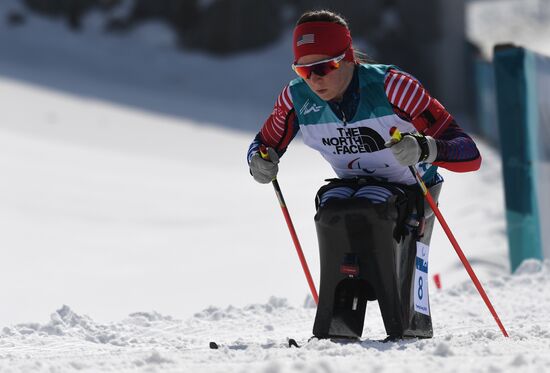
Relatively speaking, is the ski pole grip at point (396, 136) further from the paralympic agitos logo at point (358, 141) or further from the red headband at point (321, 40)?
the red headband at point (321, 40)

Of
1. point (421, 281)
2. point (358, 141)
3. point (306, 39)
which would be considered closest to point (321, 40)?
point (306, 39)

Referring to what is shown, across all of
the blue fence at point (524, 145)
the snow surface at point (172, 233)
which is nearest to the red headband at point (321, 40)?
the snow surface at point (172, 233)

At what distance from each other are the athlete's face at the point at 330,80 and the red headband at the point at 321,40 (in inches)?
1.0

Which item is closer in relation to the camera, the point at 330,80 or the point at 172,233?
the point at 330,80

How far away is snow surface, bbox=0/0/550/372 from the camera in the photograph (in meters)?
4.40

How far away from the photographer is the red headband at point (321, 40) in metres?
4.81

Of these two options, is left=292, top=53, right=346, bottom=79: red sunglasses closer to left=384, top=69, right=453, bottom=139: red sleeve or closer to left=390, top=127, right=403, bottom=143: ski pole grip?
left=384, top=69, right=453, bottom=139: red sleeve

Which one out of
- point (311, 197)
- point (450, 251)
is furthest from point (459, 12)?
point (450, 251)

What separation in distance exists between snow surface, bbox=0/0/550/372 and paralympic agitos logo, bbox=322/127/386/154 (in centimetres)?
93

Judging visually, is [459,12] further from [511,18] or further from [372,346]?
[372,346]

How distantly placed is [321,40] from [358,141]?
0.50 m

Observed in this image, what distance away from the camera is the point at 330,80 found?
4.83 meters

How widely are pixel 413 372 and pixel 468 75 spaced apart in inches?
712

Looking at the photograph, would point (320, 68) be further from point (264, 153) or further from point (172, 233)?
point (172, 233)
